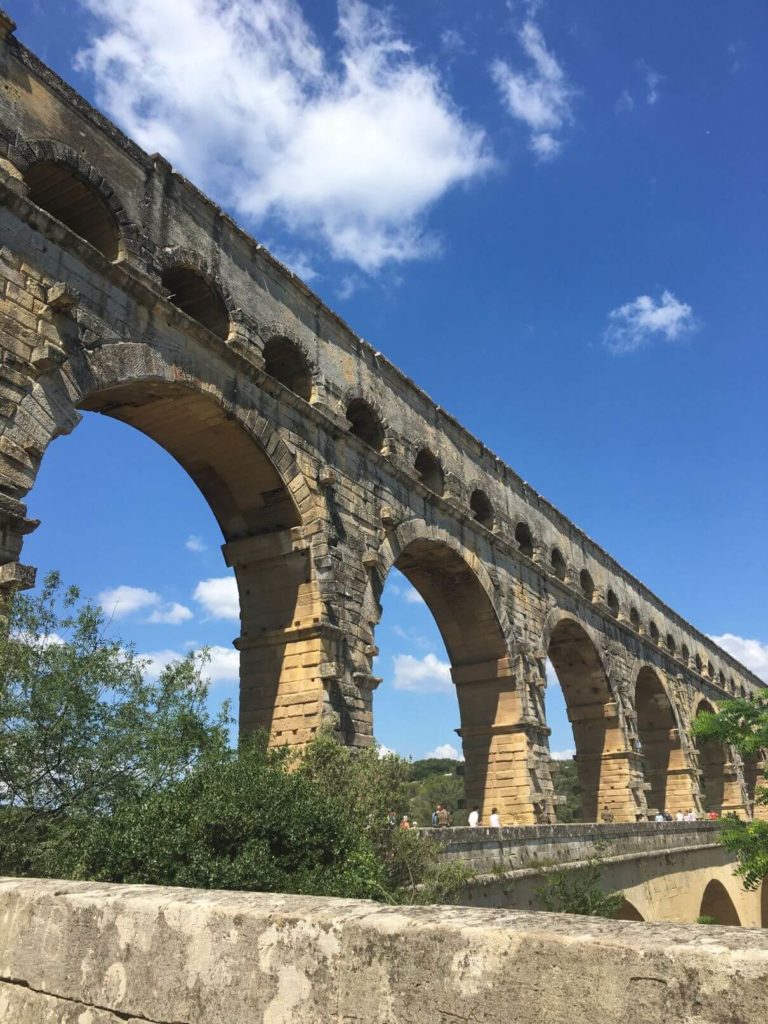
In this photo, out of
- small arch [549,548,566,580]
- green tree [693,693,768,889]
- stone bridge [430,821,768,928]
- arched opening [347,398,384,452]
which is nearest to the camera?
stone bridge [430,821,768,928]

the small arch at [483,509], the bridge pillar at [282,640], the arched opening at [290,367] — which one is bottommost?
the bridge pillar at [282,640]

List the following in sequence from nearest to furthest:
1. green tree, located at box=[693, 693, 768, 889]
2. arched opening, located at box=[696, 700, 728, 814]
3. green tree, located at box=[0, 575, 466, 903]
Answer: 1. green tree, located at box=[0, 575, 466, 903]
2. green tree, located at box=[693, 693, 768, 889]
3. arched opening, located at box=[696, 700, 728, 814]

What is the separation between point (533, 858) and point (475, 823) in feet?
12.8

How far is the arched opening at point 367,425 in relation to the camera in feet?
48.2

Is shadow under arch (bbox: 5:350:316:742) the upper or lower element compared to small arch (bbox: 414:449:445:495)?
lower

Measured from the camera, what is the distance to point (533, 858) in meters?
11.5

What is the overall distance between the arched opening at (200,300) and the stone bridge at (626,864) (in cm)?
743

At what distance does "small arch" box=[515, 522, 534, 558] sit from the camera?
798 inches

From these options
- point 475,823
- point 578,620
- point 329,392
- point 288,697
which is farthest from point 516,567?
point 288,697

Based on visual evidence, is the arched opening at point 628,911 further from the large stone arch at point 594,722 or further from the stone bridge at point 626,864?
the large stone arch at point 594,722

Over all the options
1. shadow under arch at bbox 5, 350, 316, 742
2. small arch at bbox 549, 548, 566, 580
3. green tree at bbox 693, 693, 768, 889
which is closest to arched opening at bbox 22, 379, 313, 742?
shadow under arch at bbox 5, 350, 316, 742

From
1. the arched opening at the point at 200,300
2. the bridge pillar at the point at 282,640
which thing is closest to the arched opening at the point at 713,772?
the bridge pillar at the point at 282,640

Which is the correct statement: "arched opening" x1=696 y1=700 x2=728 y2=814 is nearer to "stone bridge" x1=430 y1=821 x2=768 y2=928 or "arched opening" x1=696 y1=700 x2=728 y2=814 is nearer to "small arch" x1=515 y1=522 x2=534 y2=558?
"stone bridge" x1=430 y1=821 x2=768 y2=928

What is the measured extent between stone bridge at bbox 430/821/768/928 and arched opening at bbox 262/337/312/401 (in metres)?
7.08
